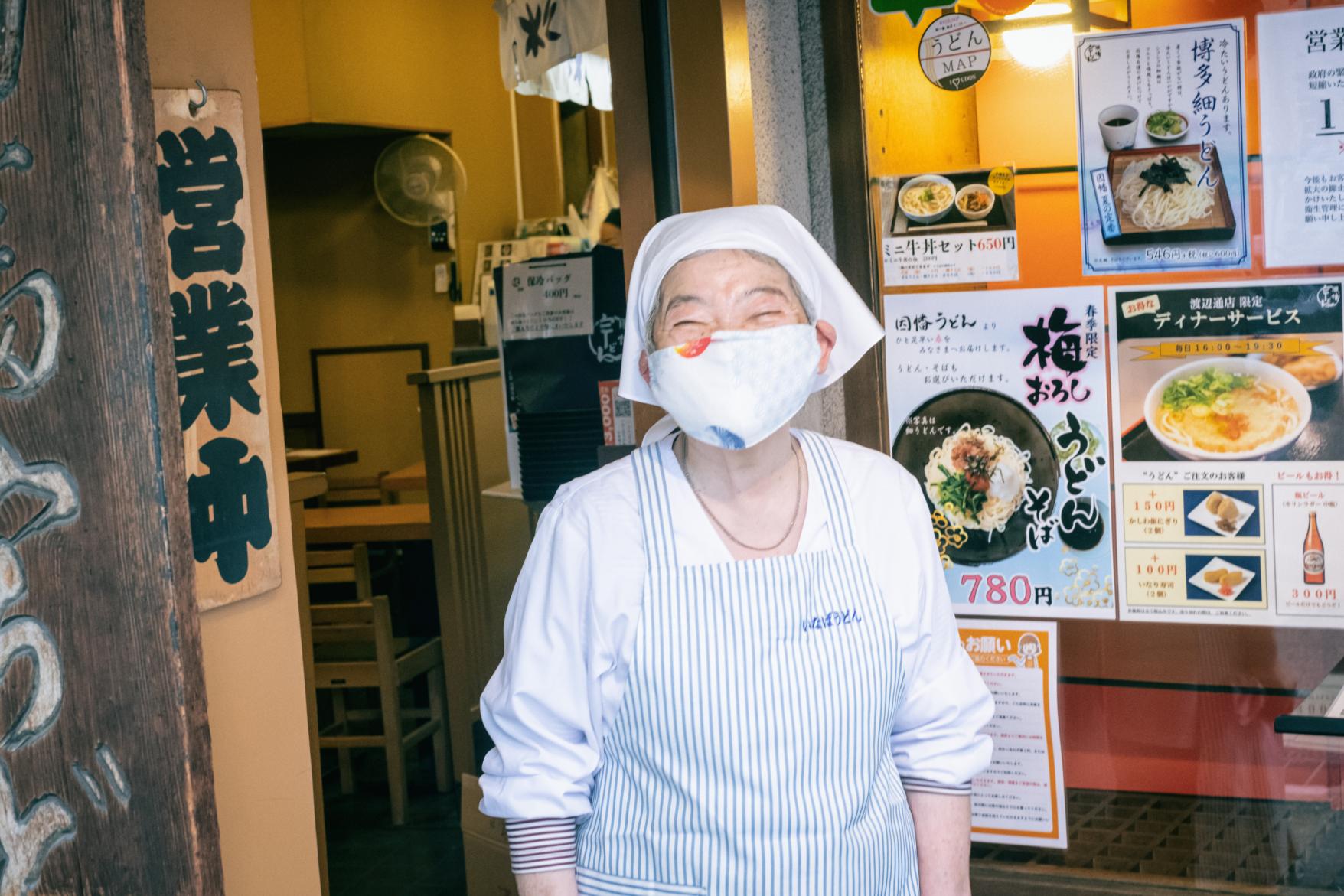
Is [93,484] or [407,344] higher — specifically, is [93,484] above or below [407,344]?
below

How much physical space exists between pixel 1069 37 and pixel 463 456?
9.95 ft

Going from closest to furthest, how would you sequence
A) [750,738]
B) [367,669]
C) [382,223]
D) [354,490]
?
[750,738] < [367,669] < [354,490] < [382,223]

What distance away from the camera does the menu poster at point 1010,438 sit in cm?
255

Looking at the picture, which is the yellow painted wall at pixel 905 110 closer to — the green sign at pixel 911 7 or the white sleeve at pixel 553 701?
the green sign at pixel 911 7

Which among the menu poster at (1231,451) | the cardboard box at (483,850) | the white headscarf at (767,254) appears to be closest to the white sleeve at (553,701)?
the white headscarf at (767,254)

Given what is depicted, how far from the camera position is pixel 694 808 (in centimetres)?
174

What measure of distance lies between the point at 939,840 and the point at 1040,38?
1.54 metres

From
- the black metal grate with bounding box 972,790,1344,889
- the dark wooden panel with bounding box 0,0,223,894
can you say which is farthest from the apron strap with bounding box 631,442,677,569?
the black metal grate with bounding box 972,790,1344,889

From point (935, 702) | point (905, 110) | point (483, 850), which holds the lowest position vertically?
point (483, 850)

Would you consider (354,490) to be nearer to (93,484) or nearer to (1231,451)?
(1231,451)

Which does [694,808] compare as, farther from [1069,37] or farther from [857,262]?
[1069,37]

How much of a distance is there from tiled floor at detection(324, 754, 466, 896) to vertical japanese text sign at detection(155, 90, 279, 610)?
7.15 ft

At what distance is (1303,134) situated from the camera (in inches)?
90.1

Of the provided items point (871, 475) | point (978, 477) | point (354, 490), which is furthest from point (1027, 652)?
point (354, 490)
